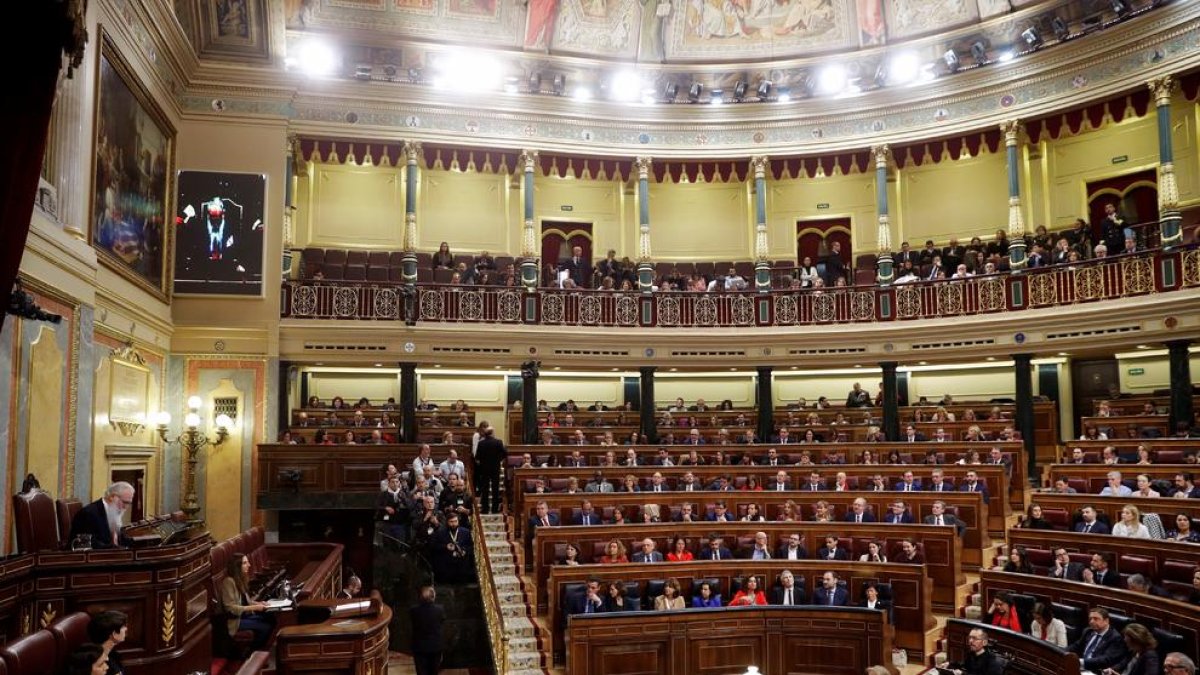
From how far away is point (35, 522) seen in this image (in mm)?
7109

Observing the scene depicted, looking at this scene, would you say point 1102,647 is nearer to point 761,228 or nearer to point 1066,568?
point 1066,568

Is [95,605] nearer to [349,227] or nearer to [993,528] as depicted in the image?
[993,528]

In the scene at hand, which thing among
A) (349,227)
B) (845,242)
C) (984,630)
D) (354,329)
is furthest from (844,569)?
(349,227)

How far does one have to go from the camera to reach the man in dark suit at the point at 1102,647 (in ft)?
24.6

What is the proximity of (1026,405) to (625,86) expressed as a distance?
9.40 metres

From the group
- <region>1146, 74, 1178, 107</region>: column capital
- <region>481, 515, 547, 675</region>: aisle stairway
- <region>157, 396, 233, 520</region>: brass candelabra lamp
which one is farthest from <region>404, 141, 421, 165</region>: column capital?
<region>1146, 74, 1178, 107</region>: column capital

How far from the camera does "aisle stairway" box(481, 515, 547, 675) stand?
9812 mm

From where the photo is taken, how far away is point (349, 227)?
19.6m

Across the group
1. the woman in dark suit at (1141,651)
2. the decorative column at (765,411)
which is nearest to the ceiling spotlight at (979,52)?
the decorative column at (765,411)

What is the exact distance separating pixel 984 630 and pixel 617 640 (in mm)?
3209

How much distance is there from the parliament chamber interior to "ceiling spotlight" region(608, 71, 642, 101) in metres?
0.07

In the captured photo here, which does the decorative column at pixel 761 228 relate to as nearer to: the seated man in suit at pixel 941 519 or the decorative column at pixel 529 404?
the decorative column at pixel 529 404

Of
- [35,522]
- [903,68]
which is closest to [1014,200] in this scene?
[903,68]

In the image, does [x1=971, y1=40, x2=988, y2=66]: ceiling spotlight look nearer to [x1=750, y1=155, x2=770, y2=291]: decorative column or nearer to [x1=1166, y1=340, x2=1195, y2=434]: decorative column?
[x1=750, y1=155, x2=770, y2=291]: decorative column
